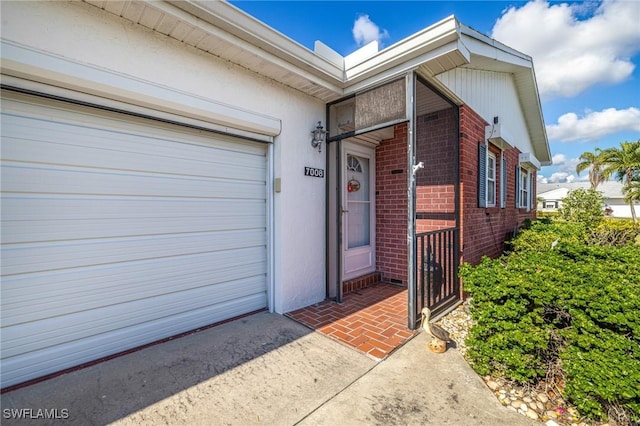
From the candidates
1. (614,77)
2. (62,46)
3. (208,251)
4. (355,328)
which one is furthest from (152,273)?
(614,77)

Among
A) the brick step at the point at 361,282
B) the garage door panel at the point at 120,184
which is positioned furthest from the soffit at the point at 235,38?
the brick step at the point at 361,282

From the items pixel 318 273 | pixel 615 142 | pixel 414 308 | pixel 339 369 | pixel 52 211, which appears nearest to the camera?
pixel 52 211

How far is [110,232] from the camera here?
273 centimetres

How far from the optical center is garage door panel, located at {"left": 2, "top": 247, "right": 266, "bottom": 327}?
2.32 m

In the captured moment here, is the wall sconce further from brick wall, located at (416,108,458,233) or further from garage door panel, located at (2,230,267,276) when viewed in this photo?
brick wall, located at (416,108,458,233)

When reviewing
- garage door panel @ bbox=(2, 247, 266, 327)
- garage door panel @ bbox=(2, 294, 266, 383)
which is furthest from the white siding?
garage door panel @ bbox=(2, 294, 266, 383)

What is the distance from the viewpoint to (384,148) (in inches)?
215

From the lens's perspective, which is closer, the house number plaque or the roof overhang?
the roof overhang

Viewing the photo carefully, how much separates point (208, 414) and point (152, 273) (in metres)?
1.65

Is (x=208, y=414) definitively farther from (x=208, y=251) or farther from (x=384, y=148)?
(x=384, y=148)

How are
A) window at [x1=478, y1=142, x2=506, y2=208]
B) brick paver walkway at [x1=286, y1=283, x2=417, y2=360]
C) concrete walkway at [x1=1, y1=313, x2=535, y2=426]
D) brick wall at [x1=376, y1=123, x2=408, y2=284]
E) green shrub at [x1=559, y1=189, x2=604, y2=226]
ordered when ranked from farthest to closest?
green shrub at [x1=559, y1=189, x2=604, y2=226] → brick wall at [x1=376, y1=123, x2=408, y2=284] → window at [x1=478, y1=142, x2=506, y2=208] → brick paver walkway at [x1=286, y1=283, x2=417, y2=360] → concrete walkway at [x1=1, y1=313, x2=535, y2=426]

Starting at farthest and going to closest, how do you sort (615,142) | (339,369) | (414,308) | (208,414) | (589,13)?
(615,142), (589,13), (414,308), (339,369), (208,414)

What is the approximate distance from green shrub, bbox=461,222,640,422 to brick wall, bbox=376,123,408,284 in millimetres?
2196

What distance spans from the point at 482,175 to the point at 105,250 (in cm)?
578
